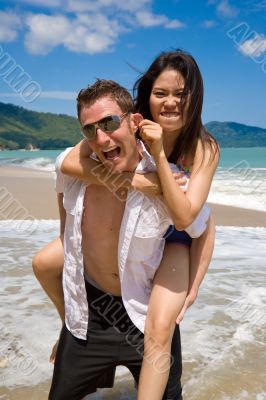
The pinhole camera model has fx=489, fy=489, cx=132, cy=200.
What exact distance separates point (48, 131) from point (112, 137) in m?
126

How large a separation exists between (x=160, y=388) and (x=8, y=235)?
231 inches

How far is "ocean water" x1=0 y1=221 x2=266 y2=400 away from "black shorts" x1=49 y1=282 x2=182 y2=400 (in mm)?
622

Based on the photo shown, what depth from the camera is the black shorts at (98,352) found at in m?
2.58

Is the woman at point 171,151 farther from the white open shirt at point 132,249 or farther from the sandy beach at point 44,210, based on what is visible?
the sandy beach at point 44,210

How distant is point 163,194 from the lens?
7.97 ft

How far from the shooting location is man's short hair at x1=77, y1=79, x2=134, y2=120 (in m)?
2.43

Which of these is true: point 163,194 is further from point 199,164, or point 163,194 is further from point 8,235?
point 8,235

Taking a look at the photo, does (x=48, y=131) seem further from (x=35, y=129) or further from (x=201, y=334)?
(x=201, y=334)

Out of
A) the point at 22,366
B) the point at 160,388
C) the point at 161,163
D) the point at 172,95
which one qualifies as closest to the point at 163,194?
the point at 161,163

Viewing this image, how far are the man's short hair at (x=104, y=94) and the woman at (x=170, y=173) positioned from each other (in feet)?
0.49

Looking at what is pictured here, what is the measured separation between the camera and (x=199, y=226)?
2588 millimetres

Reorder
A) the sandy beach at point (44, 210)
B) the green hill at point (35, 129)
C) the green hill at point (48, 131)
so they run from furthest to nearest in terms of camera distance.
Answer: the green hill at point (48, 131) < the green hill at point (35, 129) < the sandy beach at point (44, 210)

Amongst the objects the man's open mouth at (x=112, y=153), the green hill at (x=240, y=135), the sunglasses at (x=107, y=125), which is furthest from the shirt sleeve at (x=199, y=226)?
the green hill at (x=240, y=135)

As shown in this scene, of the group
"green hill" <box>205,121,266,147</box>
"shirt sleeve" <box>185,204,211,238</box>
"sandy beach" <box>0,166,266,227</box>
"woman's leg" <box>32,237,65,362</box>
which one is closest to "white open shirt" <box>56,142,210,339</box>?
"shirt sleeve" <box>185,204,211,238</box>
